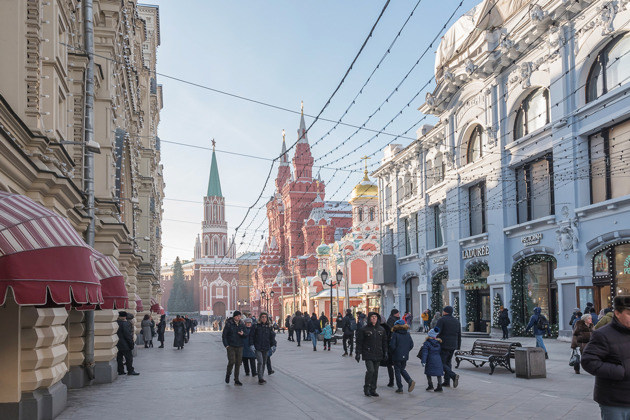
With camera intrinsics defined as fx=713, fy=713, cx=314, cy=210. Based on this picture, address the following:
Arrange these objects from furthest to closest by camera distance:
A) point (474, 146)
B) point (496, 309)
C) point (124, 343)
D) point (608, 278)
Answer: point (474, 146), point (496, 309), point (608, 278), point (124, 343)

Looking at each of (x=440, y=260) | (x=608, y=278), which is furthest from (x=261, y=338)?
(x=440, y=260)

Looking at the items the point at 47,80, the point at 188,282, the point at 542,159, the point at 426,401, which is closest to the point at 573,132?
the point at 542,159

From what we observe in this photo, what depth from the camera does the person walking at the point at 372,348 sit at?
13859 mm

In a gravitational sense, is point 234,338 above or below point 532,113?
below

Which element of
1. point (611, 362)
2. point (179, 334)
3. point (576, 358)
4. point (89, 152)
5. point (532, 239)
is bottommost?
point (179, 334)

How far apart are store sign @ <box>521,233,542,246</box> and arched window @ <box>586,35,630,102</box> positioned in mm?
6332

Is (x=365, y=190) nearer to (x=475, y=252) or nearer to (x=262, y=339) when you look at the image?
(x=475, y=252)

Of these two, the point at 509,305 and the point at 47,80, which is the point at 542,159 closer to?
the point at 509,305

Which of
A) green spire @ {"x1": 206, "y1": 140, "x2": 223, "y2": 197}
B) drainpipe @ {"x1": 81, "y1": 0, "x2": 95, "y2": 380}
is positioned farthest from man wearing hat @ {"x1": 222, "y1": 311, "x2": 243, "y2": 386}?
green spire @ {"x1": 206, "y1": 140, "x2": 223, "y2": 197}

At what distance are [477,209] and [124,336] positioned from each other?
22161 millimetres

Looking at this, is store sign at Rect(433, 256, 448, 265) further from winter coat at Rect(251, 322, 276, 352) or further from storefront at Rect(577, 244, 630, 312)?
winter coat at Rect(251, 322, 276, 352)

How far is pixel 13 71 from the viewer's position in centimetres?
1071

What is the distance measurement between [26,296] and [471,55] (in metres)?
30.2

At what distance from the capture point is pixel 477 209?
35.9 metres
